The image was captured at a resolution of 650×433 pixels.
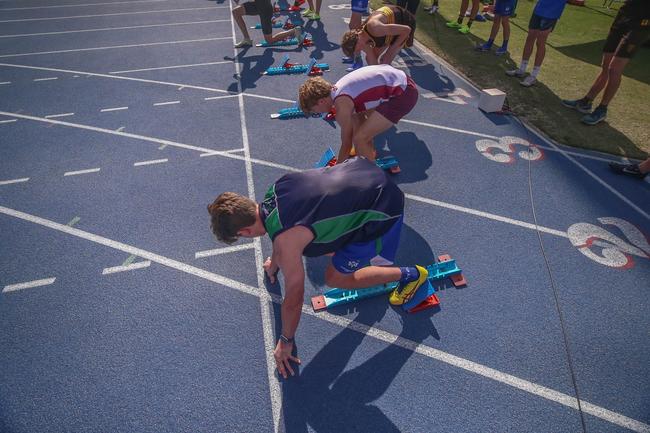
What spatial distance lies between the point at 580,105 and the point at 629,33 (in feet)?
4.58

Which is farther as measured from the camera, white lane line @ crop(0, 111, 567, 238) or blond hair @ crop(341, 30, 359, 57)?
blond hair @ crop(341, 30, 359, 57)

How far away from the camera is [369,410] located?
118 inches

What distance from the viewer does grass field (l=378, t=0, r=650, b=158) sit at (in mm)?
6242

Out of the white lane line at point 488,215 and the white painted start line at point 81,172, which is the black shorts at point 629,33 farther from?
the white painted start line at point 81,172

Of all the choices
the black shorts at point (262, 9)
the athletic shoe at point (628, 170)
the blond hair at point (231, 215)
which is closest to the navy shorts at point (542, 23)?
the athletic shoe at point (628, 170)

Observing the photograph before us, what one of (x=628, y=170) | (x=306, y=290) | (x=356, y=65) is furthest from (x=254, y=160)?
(x=628, y=170)

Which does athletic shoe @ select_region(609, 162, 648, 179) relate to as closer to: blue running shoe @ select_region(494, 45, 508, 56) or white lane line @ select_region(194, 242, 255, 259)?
blue running shoe @ select_region(494, 45, 508, 56)

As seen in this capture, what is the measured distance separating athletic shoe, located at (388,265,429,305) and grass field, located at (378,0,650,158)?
4.64 metres

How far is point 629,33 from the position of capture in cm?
571

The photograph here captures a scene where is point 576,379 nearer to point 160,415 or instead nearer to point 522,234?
point 522,234

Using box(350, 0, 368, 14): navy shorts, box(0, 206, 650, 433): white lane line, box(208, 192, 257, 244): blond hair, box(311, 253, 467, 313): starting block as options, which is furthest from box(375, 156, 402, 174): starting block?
box(350, 0, 368, 14): navy shorts

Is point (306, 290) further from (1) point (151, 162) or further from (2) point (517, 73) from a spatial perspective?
(2) point (517, 73)

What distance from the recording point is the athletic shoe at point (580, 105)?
6.74 meters

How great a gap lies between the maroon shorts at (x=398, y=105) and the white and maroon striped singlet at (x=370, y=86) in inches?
2.5
